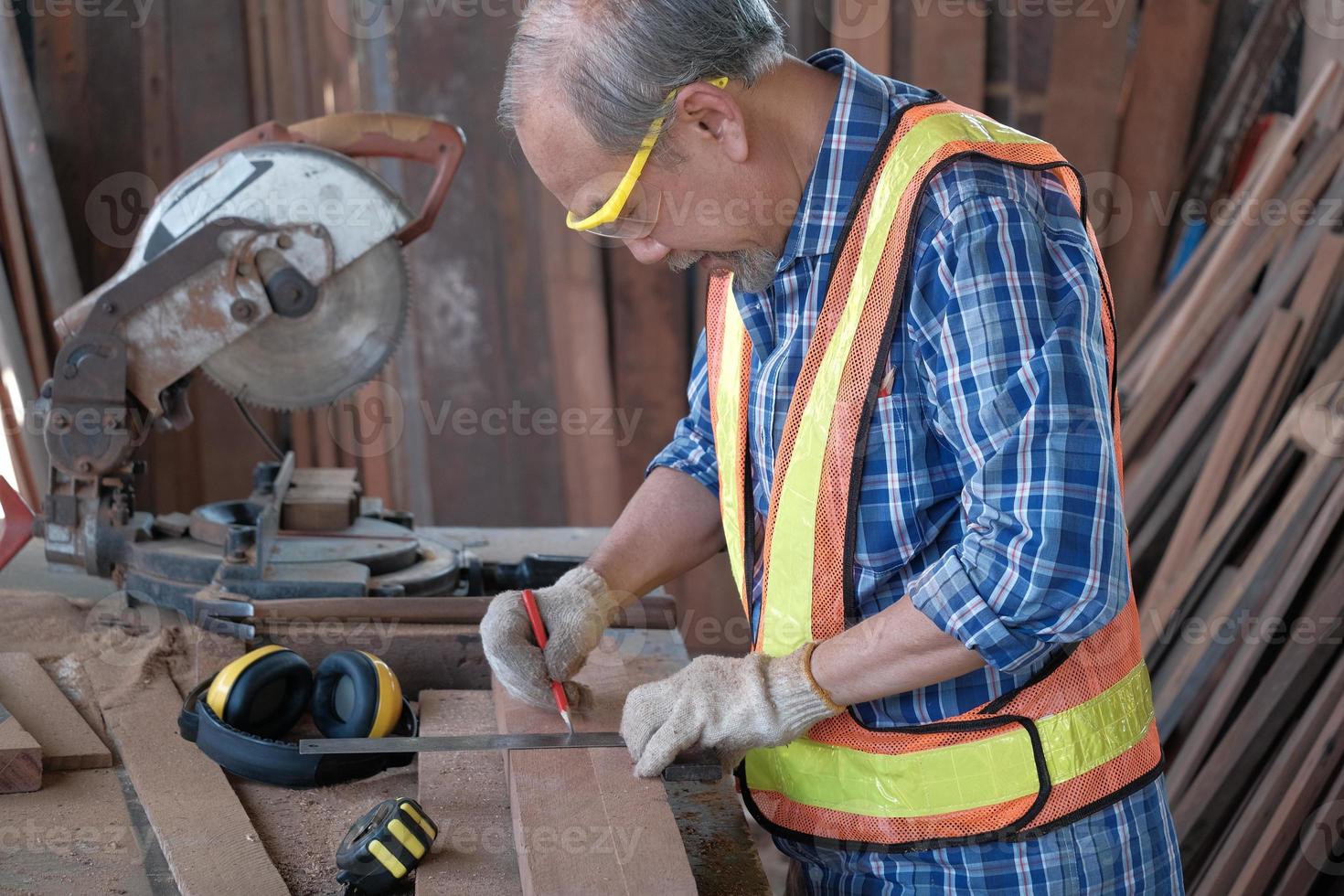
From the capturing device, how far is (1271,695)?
2971 mm

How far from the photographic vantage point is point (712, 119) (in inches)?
54.7

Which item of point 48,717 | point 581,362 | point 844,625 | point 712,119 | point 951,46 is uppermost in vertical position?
point 951,46

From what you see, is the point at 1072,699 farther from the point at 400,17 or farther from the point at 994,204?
the point at 400,17

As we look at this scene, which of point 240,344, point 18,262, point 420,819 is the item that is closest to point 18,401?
point 18,262

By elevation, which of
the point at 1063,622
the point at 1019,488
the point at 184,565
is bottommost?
the point at 184,565

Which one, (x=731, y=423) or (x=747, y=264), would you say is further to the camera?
(x=731, y=423)

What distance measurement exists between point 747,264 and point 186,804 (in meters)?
1.01

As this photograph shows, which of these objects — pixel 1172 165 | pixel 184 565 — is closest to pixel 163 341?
pixel 184 565

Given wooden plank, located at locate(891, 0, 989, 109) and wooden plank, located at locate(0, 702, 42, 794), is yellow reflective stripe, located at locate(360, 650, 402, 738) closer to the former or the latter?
wooden plank, located at locate(0, 702, 42, 794)

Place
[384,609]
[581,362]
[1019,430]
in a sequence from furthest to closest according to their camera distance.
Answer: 1. [581,362]
2. [384,609]
3. [1019,430]

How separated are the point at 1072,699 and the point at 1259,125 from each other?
3.34 metres

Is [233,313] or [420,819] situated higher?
[233,313]

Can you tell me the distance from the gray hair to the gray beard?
0.59 feet

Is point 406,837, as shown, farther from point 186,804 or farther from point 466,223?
point 466,223
